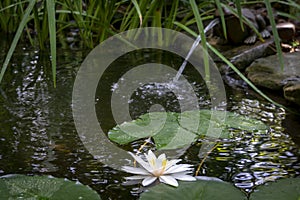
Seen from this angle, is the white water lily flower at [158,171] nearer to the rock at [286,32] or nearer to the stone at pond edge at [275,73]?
the stone at pond edge at [275,73]

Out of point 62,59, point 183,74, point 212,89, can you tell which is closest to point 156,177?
point 212,89

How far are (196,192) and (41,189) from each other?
26 cm

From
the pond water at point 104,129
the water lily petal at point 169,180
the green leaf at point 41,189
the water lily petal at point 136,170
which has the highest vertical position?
the green leaf at point 41,189

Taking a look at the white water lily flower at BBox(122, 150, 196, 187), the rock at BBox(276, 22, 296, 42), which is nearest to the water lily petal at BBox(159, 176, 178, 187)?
the white water lily flower at BBox(122, 150, 196, 187)

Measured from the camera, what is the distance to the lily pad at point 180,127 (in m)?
1.08

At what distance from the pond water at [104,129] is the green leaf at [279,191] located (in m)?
0.06

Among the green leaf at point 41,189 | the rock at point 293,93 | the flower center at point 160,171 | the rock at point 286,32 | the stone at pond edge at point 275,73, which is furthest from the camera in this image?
the rock at point 286,32

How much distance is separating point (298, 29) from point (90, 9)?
3.37 ft

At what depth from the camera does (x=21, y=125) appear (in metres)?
1.19

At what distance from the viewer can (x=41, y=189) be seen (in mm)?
779

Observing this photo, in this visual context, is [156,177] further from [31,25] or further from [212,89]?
[31,25]

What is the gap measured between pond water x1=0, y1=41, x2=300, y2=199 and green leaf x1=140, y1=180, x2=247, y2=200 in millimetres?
75

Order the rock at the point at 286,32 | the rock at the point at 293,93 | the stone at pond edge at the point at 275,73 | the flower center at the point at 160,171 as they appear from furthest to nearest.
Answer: the rock at the point at 286,32 → the stone at pond edge at the point at 275,73 → the rock at the point at 293,93 → the flower center at the point at 160,171

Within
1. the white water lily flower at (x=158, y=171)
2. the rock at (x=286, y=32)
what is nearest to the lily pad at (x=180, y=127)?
the white water lily flower at (x=158, y=171)
